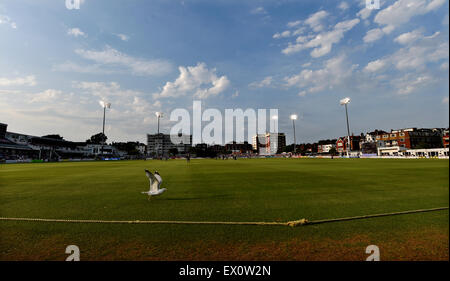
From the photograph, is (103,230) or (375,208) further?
(375,208)

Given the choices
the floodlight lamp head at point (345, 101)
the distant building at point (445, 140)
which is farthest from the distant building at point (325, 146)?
the floodlight lamp head at point (345, 101)

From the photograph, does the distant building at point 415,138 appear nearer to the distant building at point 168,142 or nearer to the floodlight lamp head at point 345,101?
the floodlight lamp head at point 345,101

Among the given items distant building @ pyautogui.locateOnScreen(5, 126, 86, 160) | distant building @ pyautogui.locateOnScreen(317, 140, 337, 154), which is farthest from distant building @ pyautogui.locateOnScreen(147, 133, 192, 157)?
distant building @ pyautogui.locateOnScreen(317, 140, 337, 154)

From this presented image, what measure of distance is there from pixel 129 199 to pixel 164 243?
4953mm

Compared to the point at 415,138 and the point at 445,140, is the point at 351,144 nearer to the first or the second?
the point at 415,138

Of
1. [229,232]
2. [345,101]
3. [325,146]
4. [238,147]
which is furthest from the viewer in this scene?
[238,147]

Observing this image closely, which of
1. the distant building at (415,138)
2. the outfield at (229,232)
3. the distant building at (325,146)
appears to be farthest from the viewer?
the distant building at (325,146)

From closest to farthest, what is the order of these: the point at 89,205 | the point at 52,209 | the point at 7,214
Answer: the point at 7,214 → the point at 52,209 → the point at 89,205

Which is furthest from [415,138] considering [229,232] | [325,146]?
[229,232]

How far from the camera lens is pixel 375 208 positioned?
254 inches

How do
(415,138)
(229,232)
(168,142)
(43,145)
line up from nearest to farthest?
(229,232)
(415,138)
(43,145)
(168,142)
